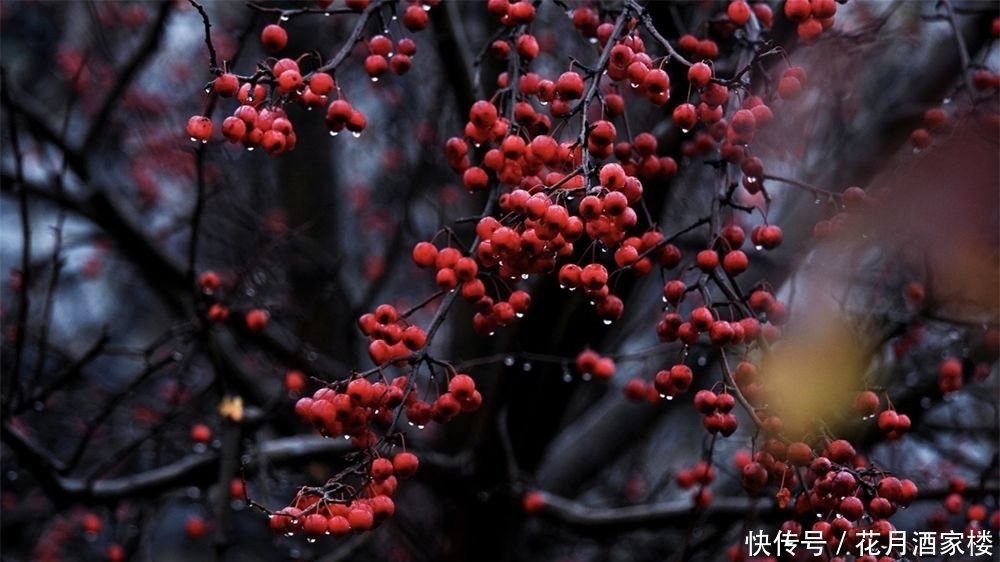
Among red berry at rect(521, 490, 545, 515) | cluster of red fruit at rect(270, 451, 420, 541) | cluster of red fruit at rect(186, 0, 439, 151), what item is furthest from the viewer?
red berry at rect(521, 490, 545, 515)

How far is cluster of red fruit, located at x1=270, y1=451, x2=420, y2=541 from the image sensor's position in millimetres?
1644

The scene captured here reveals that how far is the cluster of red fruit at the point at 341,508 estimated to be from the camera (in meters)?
1.64

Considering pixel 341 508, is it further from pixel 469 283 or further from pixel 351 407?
pixel 469 283

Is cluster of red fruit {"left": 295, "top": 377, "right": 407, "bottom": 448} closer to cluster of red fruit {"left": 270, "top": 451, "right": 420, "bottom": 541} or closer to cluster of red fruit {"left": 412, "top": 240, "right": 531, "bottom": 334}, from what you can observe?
cluster of red fruit {"left": 270, "top": 451, "right": 420, "bottom": 541}

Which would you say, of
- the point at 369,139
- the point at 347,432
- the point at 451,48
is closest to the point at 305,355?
the point at 451,48

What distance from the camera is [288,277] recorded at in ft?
17.2

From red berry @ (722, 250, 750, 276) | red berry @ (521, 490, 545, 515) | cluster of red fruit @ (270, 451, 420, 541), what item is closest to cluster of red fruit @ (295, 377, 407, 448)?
cluster of red fruit @ (270, 451, 420, 541)

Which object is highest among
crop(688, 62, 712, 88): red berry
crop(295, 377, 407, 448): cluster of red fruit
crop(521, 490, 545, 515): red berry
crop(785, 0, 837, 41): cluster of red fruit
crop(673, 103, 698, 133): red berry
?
crop(785, 0, 837, 41): cluster of red fruit

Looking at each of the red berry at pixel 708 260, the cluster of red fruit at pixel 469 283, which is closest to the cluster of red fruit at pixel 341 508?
the cluster of red fruit at pixel 469 283

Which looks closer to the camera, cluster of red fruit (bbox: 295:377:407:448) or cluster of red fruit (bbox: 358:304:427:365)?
cluster of red fruit (bbox: 295:377:407:448)

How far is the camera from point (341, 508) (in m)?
1.67

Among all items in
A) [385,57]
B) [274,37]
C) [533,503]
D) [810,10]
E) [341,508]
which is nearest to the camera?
[341,508]

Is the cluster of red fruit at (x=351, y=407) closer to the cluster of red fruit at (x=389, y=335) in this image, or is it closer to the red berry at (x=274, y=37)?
the cluster of red fruit at (x=389, y=335)

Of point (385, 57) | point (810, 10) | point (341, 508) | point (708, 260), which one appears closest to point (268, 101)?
point (385, 57)
